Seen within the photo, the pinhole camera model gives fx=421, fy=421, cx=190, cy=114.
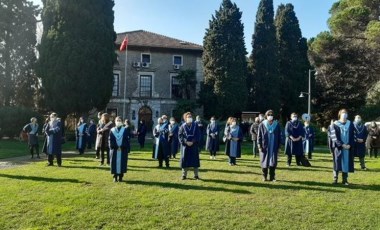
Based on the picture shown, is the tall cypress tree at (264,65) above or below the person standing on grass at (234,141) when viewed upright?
above

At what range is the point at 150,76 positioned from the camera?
4231cm

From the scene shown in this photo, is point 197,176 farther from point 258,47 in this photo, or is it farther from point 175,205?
point 258,47

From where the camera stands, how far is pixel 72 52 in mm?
29906

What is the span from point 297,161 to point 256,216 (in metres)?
8.08

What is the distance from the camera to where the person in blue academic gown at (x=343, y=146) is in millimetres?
10344

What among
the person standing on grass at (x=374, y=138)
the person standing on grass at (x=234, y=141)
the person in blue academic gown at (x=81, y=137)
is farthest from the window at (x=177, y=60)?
the person standing on grass at (x=234, y=141)

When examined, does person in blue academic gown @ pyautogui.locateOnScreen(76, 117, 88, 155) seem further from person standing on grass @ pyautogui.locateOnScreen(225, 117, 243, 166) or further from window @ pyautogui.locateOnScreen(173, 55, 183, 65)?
window @ pyautogui.locateOnScreen(173, 55, 183, 65)

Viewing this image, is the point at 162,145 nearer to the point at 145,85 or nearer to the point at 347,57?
the point at 145,85

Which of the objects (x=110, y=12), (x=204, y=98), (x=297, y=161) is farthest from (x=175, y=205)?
(x=204, y=98)

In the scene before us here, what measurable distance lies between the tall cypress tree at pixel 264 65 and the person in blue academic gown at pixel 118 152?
2952cm

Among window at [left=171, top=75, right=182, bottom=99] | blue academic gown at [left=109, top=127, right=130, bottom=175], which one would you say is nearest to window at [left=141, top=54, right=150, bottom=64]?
window at [left=171, top=75, right=182, bottom=99]

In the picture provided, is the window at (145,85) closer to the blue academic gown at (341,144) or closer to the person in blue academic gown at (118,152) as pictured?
the person in blue academic gown at (118,152)

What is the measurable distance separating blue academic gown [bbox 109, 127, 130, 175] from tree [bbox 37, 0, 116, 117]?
66.9 ft

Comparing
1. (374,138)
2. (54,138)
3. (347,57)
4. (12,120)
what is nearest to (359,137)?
(374,138)
